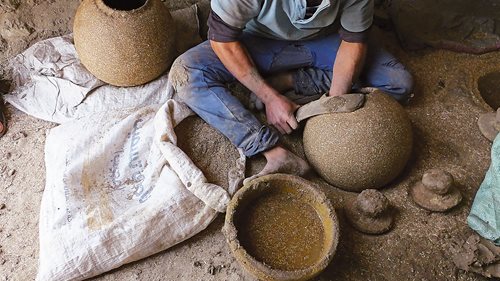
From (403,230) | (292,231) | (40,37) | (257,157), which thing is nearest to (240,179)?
(257,157)

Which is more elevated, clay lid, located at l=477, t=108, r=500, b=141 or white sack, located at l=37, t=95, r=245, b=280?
white sack, located at l=37, t=95, r=245, b=280

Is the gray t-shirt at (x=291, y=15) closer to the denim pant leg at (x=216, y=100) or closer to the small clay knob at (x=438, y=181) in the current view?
the denim pant leg at (x=216, y=100)

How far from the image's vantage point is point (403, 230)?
215cm

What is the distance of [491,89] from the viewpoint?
9.46 ft

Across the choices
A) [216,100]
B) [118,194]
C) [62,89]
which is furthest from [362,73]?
[62,89]

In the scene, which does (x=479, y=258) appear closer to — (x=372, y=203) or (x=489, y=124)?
(x=372, y=203)

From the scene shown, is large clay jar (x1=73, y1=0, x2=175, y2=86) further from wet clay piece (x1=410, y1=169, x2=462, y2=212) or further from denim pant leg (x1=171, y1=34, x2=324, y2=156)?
wet clay piece (x1=410, y1=169, x2=462, y2=212)

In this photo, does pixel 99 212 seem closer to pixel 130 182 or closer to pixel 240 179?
pixel 130 182

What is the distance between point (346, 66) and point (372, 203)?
0.67 m

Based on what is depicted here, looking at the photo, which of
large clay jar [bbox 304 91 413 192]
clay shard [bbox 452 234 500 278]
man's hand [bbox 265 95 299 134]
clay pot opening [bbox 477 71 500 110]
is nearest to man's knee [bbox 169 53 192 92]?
man's hand [bbox 265 95 299 134]

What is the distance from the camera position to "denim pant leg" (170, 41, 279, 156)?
89.2 inches

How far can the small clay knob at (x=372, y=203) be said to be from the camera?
6.68 ft

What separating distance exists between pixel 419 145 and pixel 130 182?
1.40 m

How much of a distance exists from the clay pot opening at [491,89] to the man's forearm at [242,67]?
1314mm
